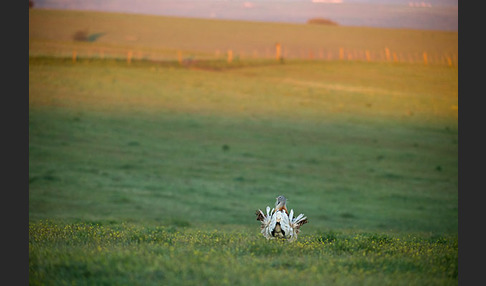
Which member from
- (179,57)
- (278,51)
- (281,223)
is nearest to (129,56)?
(179,57)

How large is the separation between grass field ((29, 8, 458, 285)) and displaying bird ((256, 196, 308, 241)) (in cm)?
998

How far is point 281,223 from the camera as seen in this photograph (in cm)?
857

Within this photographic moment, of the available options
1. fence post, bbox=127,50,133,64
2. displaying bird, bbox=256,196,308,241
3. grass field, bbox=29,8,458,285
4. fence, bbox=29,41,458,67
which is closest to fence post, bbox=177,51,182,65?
fence, bbox=29,41,458,67

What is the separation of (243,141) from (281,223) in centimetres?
1799

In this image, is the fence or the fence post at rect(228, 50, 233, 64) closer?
the fence

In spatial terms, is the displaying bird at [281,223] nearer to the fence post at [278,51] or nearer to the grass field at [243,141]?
the grass field at [243,141]

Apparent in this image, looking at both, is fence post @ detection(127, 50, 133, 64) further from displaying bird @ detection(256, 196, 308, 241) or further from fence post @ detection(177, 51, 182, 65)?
displaying bird @ detection(256, 196, 308, 241)

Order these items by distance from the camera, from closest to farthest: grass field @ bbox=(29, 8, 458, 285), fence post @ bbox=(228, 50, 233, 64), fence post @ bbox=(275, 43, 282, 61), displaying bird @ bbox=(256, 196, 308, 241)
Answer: displaying bird @ bbox=(256, 196, 308, 241), grass field @ bbox=(29, 8, 458, 285), fence post @ bbox=(275, 43, 282, 61), fence post @ bbox=(228, 50, 233, 64)

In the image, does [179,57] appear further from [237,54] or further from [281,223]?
[281,223]

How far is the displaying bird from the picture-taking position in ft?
28.2

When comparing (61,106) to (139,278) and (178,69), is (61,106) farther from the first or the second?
(139,278)

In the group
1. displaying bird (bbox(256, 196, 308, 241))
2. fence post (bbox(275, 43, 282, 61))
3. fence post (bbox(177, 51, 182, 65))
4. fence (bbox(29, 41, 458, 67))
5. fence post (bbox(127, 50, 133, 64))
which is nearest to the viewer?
displaying bird (bbox(256, 196, 308, 241))

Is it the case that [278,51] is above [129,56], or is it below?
above

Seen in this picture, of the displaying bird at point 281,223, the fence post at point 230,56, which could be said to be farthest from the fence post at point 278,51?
the displaying bird at point 281,223
